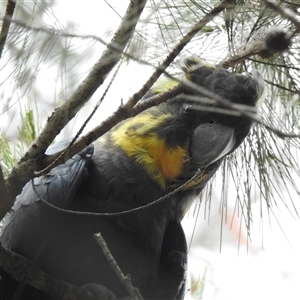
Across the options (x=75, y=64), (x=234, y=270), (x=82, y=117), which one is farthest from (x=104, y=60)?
(x=234, y=270)

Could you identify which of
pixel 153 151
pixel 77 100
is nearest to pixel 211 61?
pixel 153 151

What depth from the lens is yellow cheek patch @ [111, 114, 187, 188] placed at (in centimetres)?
236

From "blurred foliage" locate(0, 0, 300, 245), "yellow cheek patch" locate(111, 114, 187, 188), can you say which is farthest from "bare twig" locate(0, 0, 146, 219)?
"yellow cheek patch" locate(111, 114, 187, 188)

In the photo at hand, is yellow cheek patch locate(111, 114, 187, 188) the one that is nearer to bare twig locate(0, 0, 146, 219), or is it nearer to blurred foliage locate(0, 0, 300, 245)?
blurred foliage locate(0, 0, 300, 245)

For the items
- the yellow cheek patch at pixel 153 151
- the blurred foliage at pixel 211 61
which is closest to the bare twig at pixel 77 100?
the blurred foliage at pixel 211 61

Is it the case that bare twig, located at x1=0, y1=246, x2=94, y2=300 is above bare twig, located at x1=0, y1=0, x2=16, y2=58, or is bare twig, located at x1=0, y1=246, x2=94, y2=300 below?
below

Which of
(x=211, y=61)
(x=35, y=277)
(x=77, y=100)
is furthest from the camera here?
(x=211, y=61)

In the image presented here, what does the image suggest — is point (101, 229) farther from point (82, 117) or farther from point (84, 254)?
point (82, 117)

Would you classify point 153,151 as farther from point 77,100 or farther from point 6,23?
point 6,23

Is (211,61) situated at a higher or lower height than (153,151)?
higher

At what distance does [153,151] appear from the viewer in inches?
93.7

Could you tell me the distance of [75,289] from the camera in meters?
2.05

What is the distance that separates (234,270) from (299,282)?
0.48 meters

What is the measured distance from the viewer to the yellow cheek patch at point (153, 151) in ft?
7.73
